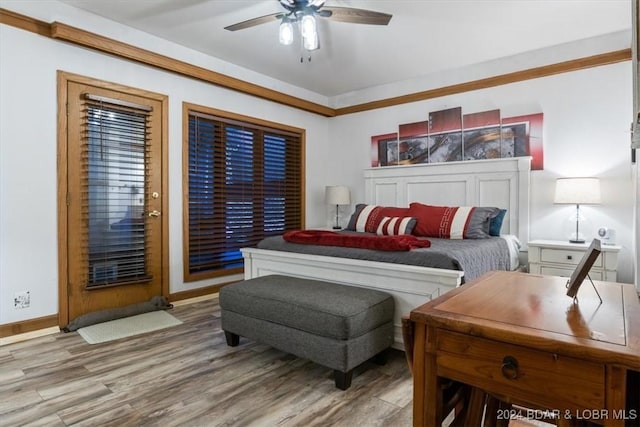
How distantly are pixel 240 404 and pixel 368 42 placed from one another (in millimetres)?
3303

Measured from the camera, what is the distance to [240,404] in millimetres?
1927

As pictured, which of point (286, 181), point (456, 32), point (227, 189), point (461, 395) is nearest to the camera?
point (461, 395)

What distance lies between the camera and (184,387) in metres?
2.11

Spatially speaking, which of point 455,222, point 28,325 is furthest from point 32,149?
point 455,222

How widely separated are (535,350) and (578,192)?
317 centimetres

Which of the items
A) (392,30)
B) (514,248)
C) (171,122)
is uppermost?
(392,30)

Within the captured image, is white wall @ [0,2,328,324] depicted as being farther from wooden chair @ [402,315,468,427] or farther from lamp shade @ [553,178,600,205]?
lamp shade @ [553,178,600,205]

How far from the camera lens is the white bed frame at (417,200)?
93.4 inches

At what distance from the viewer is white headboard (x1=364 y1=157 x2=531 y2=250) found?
382cm

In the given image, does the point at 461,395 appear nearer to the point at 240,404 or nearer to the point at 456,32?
the point at 240,404

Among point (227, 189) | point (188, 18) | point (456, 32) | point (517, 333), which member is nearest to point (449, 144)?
point (456, 32)

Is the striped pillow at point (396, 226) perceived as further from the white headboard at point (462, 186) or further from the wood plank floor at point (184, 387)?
the wood plank floor at point (184, 387)

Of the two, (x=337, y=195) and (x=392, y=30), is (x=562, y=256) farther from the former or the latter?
(x=337, y=195)

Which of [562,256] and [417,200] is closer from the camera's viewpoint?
[562,256]
